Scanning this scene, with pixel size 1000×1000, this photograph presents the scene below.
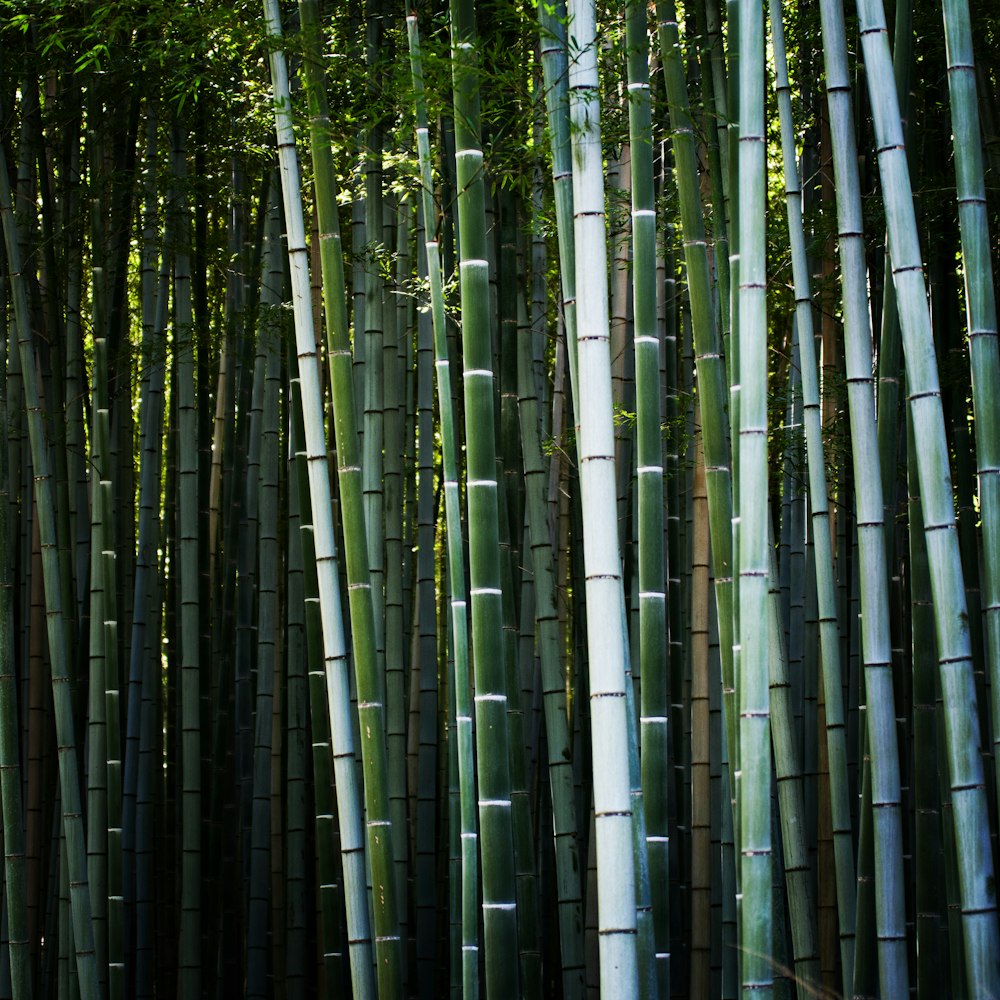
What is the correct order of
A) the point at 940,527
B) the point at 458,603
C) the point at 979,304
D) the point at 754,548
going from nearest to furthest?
1. the point at 754,548
2. the point at 940,527
3. the point at 979,304
4. the point at 458,603

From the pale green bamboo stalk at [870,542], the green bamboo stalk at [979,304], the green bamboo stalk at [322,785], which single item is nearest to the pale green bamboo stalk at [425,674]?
the green bamboo stalk at [322,785]

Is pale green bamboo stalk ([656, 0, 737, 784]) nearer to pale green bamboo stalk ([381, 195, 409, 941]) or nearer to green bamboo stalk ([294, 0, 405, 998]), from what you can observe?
green bamboo stalk ([294, 0, 405, 998])

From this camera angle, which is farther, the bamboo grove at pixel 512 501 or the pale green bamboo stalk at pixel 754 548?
the bamboo grove at pixel 512 501

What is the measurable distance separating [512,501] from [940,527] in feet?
6.31

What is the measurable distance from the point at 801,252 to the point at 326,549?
4.40 feet

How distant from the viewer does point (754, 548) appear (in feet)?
8.18

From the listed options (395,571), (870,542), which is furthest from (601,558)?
(395,571)

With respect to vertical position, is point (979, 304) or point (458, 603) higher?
point (979, 304)

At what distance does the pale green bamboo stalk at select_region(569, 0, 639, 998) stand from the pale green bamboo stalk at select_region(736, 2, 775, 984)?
10.2 inches

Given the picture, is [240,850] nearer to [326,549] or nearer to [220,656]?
[220,656]

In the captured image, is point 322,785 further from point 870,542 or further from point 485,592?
point 870,542

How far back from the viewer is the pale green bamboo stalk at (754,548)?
248 centimetres

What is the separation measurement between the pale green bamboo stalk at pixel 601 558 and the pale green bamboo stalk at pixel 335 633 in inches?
34.5

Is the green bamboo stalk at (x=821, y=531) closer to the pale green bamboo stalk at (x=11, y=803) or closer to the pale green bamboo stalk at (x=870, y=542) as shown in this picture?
the pale green bamboo stalk at (x=870, y=542)
